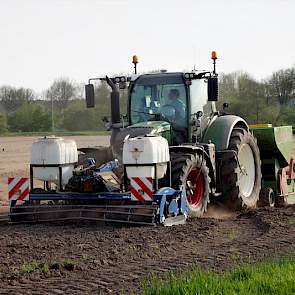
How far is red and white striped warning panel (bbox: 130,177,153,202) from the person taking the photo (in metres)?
9.94

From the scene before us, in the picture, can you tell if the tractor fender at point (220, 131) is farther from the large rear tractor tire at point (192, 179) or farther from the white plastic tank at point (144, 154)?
the white plastic tank at point (144, 154)

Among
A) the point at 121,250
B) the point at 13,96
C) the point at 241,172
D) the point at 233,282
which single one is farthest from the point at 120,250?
the point at 13,96

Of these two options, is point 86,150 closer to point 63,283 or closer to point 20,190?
point 20,190

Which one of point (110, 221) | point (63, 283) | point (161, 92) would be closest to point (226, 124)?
point (161, 92)

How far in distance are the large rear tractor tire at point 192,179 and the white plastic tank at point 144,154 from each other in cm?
35

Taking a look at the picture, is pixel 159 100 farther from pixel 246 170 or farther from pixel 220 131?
pixel 246 170

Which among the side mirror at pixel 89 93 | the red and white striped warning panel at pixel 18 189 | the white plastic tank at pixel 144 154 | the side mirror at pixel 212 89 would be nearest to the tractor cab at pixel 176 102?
the side mirror at pixel 212 89

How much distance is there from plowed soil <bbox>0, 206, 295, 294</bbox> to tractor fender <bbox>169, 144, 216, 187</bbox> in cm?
103

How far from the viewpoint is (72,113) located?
63.9 m

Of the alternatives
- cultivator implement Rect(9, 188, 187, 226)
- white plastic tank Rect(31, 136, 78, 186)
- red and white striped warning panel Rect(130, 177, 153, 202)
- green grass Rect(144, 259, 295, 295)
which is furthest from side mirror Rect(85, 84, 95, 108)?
green grass Rect(144, 259, 295, 295)

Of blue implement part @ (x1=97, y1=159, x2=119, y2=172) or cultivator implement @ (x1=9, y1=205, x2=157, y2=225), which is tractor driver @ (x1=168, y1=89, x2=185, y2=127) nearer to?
blue implement part @ (x1=97, y1=159, x2=119, y2=172)

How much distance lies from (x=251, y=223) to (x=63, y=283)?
15.4ft

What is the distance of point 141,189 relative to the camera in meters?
9.97

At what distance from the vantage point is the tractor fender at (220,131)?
12.1 m
